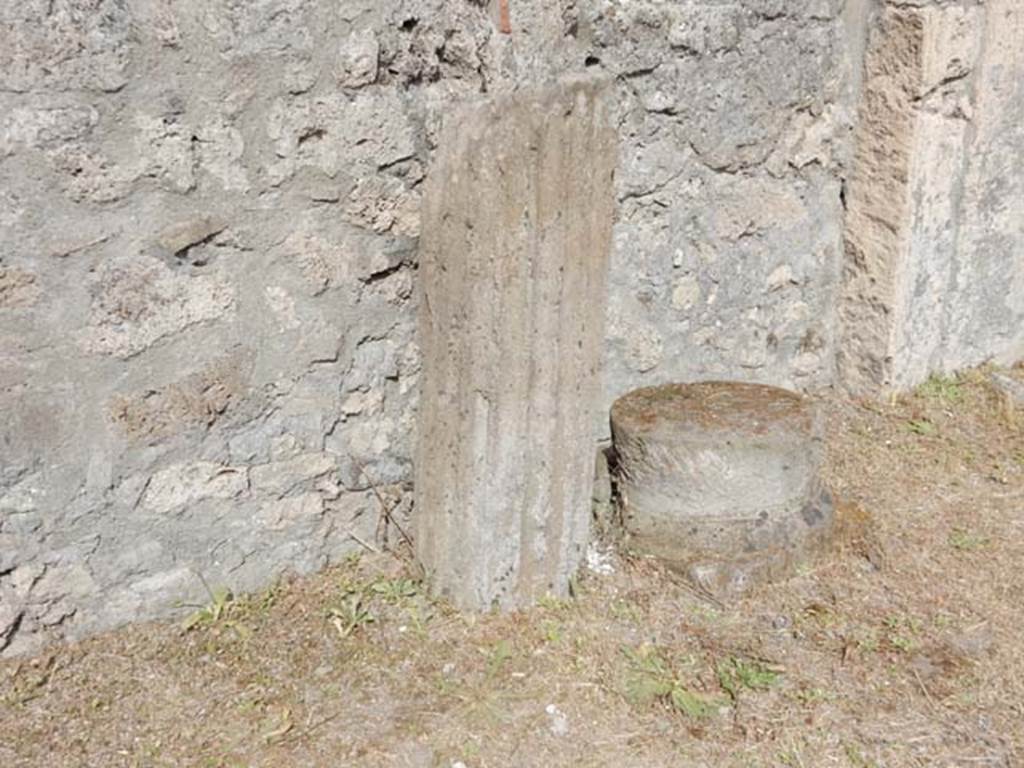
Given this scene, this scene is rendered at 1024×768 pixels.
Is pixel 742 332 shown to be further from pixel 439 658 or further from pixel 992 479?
pixel 439 658

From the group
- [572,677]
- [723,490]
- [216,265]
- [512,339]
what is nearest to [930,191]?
[723,490]

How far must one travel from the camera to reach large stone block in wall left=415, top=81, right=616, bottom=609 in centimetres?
275

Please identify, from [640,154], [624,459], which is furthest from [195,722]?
[640,154]

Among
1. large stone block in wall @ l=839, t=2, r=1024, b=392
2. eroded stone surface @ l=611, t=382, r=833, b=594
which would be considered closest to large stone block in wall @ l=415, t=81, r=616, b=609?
eroded stone surface @ l=611, t=382, r=833, b=594

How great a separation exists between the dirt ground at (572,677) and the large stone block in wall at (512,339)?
0.61 feet

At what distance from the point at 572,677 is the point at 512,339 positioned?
2.75ft

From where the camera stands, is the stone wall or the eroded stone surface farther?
the eroded stone surface

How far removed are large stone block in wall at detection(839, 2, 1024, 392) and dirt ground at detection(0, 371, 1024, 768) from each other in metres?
1.13

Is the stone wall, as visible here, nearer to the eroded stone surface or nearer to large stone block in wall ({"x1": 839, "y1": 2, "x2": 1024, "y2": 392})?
the eroded stone surface

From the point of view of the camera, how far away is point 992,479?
13.4 ft

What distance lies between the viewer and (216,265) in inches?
113

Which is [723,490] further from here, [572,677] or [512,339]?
[512,339]

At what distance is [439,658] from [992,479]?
7.02 feet

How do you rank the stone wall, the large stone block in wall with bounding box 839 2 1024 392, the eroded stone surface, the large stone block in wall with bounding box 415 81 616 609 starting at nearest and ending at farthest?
1. the stone wall
2. the large stone block in wall with bounding box 415 81 616 609
3. the eroded stone surface
4. the large stone block in wall with bounding box 839 2 1024 392
